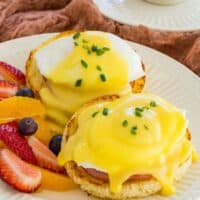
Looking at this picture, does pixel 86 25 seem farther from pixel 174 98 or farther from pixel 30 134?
pixel 30 134

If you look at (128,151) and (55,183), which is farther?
(55,183)

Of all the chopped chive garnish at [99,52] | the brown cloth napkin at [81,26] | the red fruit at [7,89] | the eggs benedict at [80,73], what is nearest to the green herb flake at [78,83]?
the eggs benedict at [80,73]

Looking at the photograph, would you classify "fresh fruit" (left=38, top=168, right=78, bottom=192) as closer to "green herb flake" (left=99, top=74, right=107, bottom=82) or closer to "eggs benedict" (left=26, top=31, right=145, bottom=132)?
"eggs benedict" (left=26, top=31, right=145, bottom=132)

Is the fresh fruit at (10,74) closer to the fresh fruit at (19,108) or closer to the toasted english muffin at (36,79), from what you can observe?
the toasted english muffin at (36,79)

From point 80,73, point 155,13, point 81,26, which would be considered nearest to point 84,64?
point 80,73

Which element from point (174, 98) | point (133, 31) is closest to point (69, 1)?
point (133, 31)

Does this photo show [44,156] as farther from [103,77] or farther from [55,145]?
[103,77]
